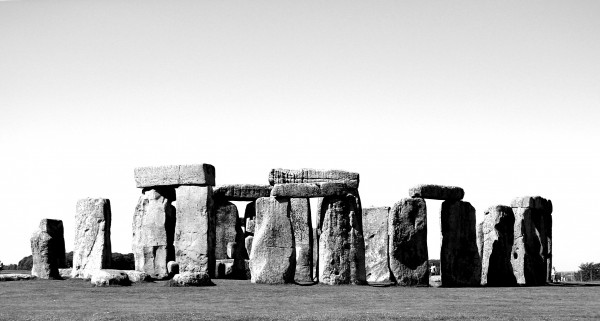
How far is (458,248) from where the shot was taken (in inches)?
1071

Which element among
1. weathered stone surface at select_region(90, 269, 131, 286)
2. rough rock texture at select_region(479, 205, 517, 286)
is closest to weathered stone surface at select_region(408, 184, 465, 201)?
rough rock texture at select_region(479, 205, 517, 286)

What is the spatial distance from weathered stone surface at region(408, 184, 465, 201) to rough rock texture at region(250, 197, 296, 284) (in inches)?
131

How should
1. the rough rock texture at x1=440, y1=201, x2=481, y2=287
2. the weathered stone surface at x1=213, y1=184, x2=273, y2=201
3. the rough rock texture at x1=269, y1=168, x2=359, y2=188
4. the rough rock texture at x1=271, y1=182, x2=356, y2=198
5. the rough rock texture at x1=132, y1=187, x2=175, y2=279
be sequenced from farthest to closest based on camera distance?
the weathered stone surface at x1=213, y1=184, x2=273, y2=201
the rough rock texture at x1=269, y1=168, x2=359, y2=188
the rough rock texture at x1=132, y1=187, x2=175, y2=279
the rough rock texture at x1=440, y1=201, x2=481, y2=287
the rough rock texture at x1=271, y1=182, x2=356, y2=198

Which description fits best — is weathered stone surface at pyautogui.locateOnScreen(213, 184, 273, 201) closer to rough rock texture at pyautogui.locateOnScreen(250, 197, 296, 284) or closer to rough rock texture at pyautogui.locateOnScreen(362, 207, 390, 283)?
rough rock texture at pyautogui.locateOnScreen(362, 207, 390, 283)

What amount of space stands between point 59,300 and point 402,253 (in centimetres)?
927

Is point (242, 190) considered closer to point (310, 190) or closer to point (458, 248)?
point (310, 190)

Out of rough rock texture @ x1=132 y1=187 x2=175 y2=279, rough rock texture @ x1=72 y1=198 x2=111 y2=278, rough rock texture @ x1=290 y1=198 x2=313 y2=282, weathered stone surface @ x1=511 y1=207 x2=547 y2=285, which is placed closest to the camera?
rough rock texture @ x1=290 y1=198 x2=313 y2=282

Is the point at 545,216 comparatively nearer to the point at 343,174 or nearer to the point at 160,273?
the point at 343,174

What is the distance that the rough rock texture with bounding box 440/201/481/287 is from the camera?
88.7 ft

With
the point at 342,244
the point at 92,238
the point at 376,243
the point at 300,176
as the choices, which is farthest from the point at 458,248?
the point at 92,238

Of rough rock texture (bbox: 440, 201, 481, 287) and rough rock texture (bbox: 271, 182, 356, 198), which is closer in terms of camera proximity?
rough rock texture (bbox: 271, 182, 356, 198)

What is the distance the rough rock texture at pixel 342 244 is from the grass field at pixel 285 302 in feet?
3.29

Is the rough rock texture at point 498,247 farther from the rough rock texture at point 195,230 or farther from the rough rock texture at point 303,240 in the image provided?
the rough rock texture at point 195,230

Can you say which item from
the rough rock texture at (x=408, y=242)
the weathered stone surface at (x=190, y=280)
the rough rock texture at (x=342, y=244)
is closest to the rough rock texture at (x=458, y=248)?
the rough rock texture at (x=408, y=242)
